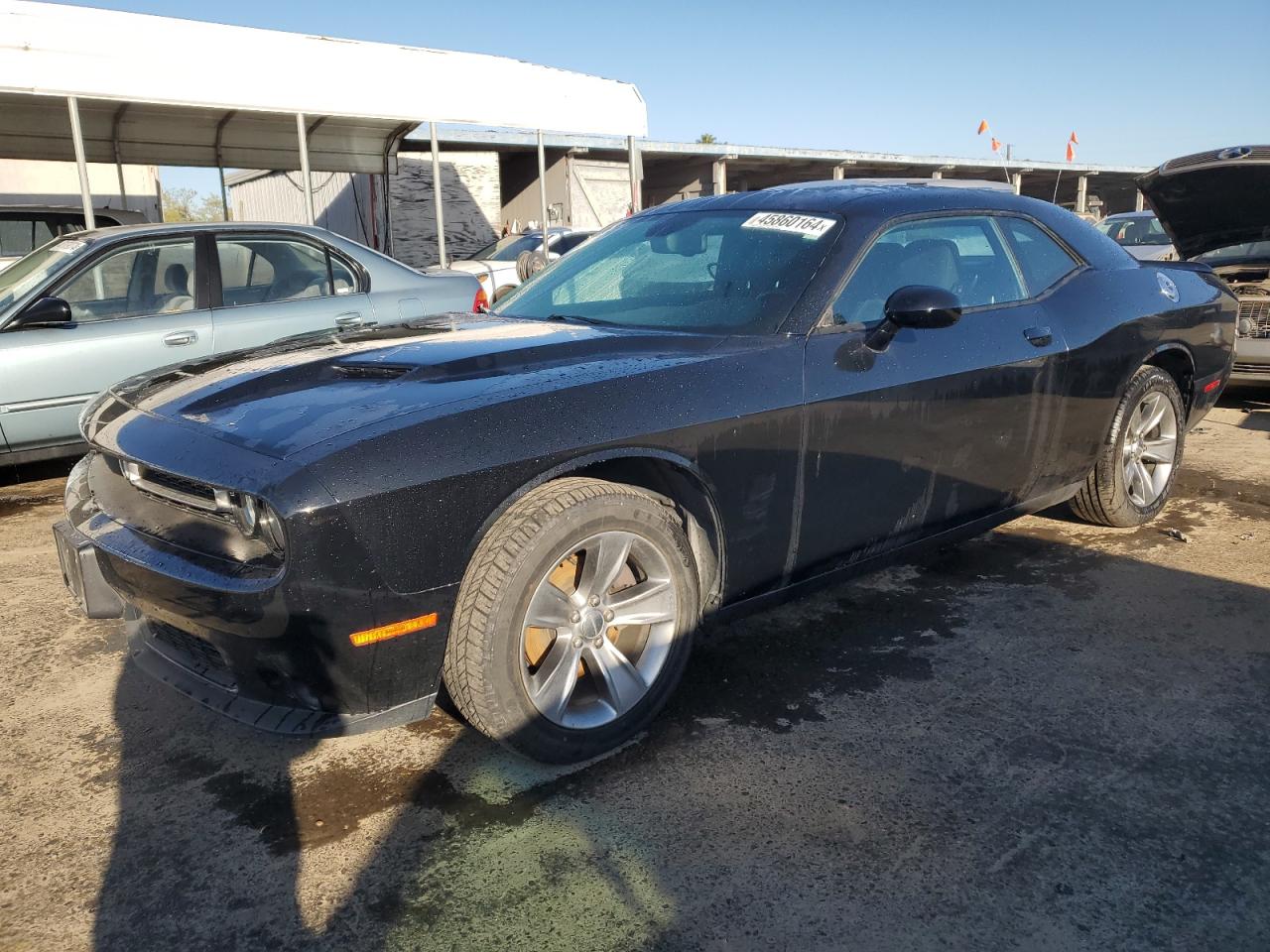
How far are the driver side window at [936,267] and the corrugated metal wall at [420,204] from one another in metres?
16.7

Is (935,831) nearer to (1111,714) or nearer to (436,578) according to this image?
(1111,714)

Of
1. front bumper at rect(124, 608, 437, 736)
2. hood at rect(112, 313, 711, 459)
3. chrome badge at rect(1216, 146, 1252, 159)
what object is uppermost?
chrome badge at rect(1216, 146, 1252, 159)

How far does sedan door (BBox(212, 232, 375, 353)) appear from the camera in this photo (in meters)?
5.53

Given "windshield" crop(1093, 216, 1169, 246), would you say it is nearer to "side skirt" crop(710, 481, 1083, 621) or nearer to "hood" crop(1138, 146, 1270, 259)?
"hood" crop(1138, 146, 1270, 259)

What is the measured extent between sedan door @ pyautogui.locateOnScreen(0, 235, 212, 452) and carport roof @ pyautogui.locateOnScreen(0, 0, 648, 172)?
3.37 metres

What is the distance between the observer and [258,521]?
206 centimetres

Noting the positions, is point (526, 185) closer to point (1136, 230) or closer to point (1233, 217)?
point (1136, 230)

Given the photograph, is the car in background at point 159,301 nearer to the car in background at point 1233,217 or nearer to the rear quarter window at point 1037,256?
the rear quarter window at point 1037,256

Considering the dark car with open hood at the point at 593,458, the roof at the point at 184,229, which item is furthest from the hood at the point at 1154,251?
the roof at the point at 184,229

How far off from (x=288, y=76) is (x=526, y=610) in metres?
8.34

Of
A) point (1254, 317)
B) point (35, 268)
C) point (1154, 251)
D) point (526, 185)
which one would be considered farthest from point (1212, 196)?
point (526, 185)

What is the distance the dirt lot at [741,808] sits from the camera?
1907mm

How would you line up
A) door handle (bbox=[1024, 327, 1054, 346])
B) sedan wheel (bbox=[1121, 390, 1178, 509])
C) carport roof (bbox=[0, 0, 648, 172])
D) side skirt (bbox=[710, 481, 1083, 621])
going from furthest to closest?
carport roof (bbox=[0, 0, 648, 172])
sedan wheel (bbox=[1121, 390, 1178, 509])
door handle (bbox=[1024, 327, 1054, 346])
side skirt (bbox=[710, 481, 1083, 621])

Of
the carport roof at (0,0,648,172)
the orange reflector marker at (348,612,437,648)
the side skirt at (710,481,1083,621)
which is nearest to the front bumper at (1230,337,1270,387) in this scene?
the side skirt at (710,481,1083,621)
